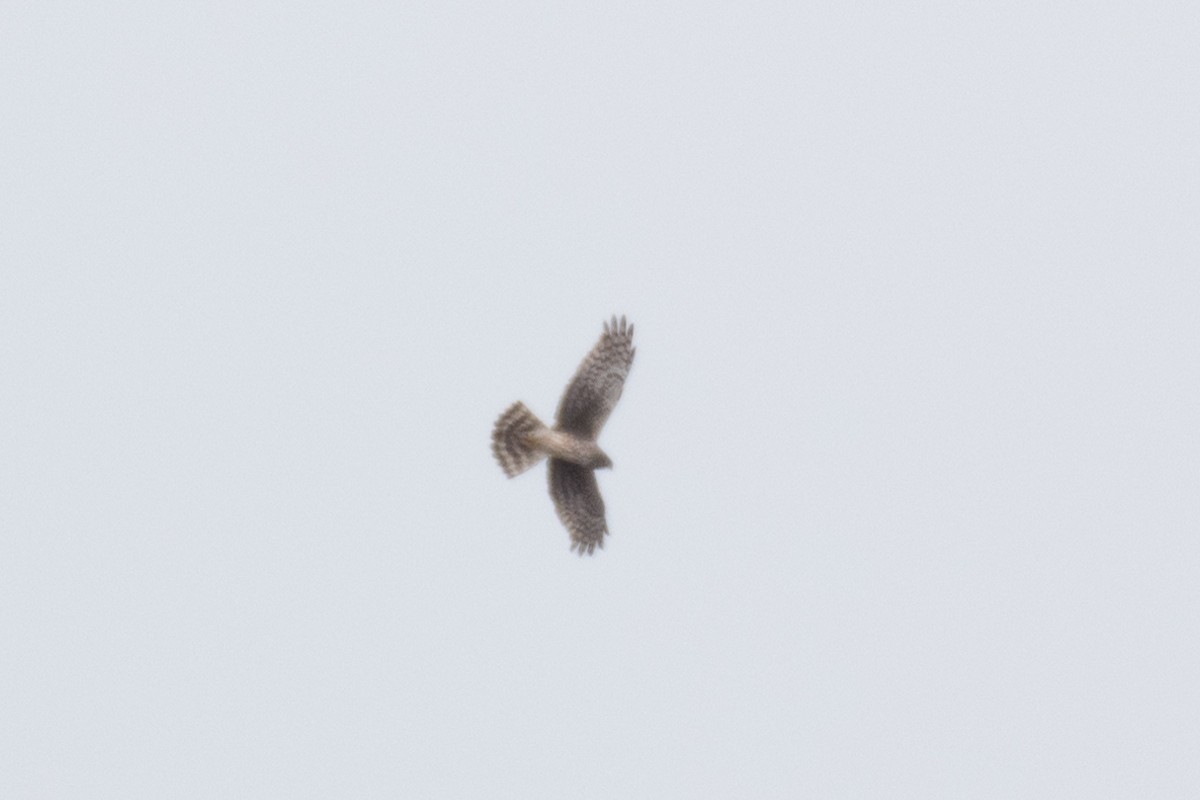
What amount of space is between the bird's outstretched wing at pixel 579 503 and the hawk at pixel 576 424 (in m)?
0.01

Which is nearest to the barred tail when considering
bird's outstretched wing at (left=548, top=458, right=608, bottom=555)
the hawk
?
the hawk

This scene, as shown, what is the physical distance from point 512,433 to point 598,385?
133 cm

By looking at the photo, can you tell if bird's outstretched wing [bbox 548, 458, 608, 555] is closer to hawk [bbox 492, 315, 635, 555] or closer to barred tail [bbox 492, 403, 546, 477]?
hawk [bbox 492, 315, 635, 555]

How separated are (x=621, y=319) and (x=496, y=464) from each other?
253 centimetres

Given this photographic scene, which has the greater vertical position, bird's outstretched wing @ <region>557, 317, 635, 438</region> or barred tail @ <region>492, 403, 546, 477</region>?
bird's outstretched wing @ <region>557, 317, 635, 438</region>

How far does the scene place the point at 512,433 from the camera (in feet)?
110

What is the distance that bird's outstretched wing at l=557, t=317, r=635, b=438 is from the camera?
33781 mm

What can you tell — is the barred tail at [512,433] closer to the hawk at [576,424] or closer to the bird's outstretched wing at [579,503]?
the hawk at [576,424]

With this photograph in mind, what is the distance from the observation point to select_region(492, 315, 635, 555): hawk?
110ft

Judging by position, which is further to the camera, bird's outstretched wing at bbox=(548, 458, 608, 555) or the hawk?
bird's outstretched wing at bbox=(548, 458, 608, 555)

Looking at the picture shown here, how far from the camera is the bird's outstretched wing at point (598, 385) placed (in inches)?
1330

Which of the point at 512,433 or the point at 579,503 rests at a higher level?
the point at 579,503

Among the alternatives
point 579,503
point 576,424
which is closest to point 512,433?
point 576,424

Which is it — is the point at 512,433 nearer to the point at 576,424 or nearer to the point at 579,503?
the point at 576,424
